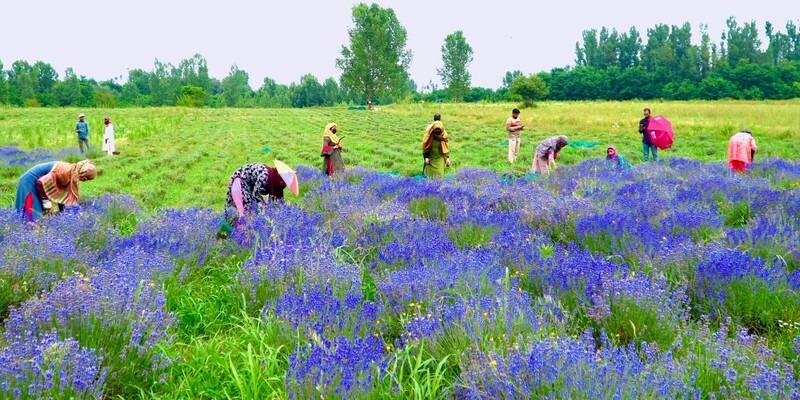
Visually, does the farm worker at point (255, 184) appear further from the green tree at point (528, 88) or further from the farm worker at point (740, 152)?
the green tree at point (528, 88)

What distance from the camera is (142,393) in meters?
2.34

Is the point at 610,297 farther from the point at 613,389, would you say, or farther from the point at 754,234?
the point at 754,234

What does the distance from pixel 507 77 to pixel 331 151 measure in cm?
9664

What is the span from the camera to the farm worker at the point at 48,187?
5.18 m

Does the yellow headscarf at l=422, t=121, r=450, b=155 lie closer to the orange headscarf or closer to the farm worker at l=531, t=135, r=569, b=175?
the farm worker at l=531, t=135, r=569, b=175

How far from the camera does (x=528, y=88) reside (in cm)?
4472

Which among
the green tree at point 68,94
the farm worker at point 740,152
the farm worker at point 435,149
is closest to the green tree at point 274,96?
the green tree at point 68,94

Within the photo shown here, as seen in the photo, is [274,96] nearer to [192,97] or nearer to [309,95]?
[309,95]

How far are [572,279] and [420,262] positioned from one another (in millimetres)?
979

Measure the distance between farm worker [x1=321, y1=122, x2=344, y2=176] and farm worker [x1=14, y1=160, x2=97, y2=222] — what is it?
15.2ft

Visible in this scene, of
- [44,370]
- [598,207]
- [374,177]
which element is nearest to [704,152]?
[374,177]

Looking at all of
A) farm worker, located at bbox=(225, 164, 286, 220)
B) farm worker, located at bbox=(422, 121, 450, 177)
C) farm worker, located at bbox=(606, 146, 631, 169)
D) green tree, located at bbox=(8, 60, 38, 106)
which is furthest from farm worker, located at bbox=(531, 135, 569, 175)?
green tree, located at bbox=(8, 60, 38, 106)

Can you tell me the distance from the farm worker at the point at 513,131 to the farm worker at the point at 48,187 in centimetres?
927

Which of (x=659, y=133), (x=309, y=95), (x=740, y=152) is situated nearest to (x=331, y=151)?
(x=740, y=152)
